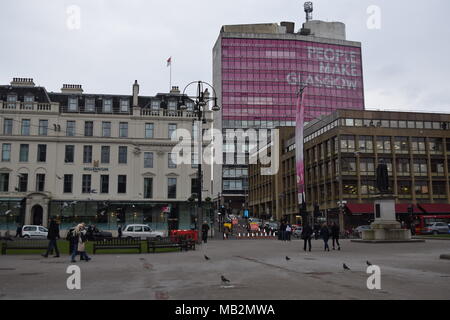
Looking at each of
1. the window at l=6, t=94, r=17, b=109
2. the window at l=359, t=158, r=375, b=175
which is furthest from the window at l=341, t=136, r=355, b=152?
the window at l=6, t=94, r=17, b=109

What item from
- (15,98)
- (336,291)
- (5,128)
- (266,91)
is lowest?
(336,291)

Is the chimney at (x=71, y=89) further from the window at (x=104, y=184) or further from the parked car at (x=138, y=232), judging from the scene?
the parked car at (x=138, y=232)

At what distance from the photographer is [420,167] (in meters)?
68.4

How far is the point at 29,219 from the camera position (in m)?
49.3

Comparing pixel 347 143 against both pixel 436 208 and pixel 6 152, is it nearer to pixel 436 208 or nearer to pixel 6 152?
pixel 436 208

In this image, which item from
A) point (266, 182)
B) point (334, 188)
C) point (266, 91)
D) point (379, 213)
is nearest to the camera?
point (379, 213)

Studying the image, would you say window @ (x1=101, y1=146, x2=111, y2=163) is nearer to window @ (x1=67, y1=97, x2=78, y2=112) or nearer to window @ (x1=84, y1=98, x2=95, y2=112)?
window @ (x1=84, y1=98, x2=95, y2=112)

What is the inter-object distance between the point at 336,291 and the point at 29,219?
46.1 meters

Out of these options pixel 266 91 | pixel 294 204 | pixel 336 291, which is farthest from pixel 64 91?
pixel 266 91

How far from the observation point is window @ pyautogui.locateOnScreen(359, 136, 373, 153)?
6638 centimetres

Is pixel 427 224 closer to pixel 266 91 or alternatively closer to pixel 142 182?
pixel 142 182

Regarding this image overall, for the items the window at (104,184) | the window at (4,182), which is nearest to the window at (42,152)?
the window at (4,182)

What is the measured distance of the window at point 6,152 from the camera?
50938 millimetres

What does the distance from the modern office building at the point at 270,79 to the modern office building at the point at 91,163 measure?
6334 cm
